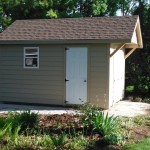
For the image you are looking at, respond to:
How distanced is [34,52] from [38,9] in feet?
41.8

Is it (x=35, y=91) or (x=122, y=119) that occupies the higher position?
(x=35, y=91)

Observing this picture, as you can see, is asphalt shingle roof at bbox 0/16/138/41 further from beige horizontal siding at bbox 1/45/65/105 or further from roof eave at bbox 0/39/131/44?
beige horizontal siding at bbox 1/45/65/105

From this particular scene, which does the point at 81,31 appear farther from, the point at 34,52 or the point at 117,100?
the point at 117,100

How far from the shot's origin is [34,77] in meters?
10.6

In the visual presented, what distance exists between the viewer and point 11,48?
1088 centimetres

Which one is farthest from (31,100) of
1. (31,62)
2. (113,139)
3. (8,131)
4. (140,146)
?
(140,146)

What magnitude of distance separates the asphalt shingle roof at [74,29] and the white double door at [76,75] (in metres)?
0.55

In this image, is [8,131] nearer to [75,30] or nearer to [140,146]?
[140,146]

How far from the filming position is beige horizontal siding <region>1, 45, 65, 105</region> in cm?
1031

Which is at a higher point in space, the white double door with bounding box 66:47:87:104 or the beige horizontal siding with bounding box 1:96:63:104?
the white double door with bounding box 66:47:87:104

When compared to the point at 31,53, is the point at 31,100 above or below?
below

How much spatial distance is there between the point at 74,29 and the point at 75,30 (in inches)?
5.1

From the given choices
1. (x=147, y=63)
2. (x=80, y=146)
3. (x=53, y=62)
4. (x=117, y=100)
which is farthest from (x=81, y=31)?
(x=80, y=146)

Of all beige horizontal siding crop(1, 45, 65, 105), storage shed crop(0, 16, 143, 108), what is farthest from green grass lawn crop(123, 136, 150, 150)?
beige horizontal siding crop(1, 45, 65, 105)
